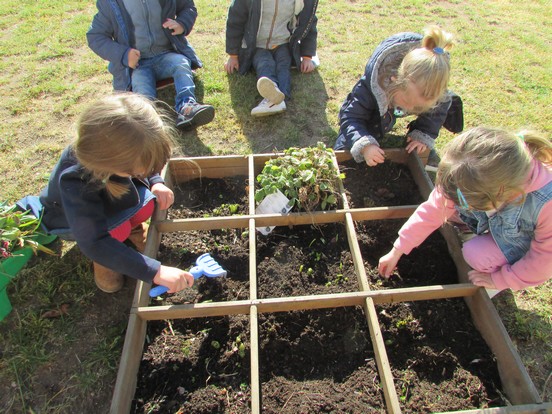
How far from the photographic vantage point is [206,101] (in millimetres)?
3973

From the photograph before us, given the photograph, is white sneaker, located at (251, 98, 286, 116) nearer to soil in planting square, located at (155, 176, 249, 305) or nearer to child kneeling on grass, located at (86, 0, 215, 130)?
child kneeling on grass, located at (86, 0, 215, 130)

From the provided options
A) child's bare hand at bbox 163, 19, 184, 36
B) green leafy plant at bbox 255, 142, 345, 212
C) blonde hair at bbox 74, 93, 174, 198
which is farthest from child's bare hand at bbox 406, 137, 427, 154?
child's bare hand at bbox 163, 19, 184, 36

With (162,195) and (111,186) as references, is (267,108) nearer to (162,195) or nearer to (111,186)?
(162,195)

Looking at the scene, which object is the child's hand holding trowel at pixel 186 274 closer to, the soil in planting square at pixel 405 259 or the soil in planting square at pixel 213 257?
the soil in planting square at pixel 213 257

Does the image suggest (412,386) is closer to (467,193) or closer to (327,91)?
(467,193)

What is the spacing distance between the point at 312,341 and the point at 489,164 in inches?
51.6

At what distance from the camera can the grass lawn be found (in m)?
2.29

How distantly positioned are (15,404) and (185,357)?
979mm

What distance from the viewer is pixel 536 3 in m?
5.61

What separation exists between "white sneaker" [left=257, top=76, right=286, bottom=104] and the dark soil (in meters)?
1.42

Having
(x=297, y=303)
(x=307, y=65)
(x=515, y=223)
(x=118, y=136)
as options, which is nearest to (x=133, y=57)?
(x=307, y=65)

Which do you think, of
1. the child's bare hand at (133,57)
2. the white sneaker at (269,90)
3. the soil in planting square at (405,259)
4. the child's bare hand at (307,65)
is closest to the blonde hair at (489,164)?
the soil in planting square at (405,259)

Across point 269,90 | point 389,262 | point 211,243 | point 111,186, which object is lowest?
point 211,243

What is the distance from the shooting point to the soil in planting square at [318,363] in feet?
6.43
